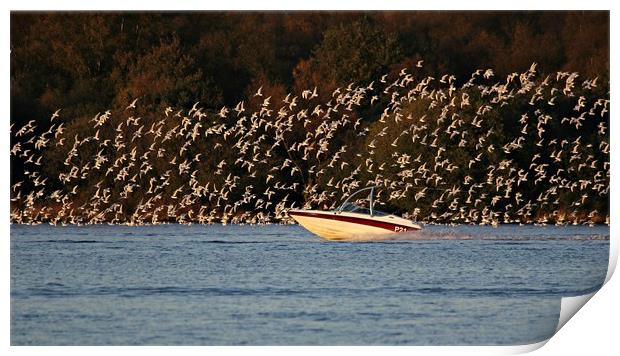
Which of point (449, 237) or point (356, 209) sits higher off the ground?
point (356, 209)

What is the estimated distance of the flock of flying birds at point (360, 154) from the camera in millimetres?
27094

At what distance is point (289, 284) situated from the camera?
974 inches

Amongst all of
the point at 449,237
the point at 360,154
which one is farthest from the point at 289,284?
the point at 449,237

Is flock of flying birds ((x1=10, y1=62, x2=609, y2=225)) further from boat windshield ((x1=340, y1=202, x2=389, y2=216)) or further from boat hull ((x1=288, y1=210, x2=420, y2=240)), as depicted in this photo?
boat hull ((x1=288, y1=210, x2=420, y2=240))

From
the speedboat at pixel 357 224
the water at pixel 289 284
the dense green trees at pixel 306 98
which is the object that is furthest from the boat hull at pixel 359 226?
the dense green trees at pixel 306 98

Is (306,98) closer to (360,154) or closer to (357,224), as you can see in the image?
(360,154)

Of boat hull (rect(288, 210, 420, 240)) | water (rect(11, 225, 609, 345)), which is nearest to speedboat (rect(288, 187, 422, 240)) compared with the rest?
boat hull (rect(288, 210, 420, 240))

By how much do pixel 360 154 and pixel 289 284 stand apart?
410cm

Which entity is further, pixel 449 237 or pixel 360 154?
pixel 449 237

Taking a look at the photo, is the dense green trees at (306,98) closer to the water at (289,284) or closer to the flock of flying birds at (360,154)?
the flock of flying birds at (360,154)

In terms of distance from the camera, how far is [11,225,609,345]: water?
2133cm

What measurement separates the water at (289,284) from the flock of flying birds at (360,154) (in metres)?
0.60

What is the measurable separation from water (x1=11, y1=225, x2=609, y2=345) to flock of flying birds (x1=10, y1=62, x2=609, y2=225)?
1.95ft

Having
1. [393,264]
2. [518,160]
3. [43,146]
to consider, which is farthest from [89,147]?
[518,160]
